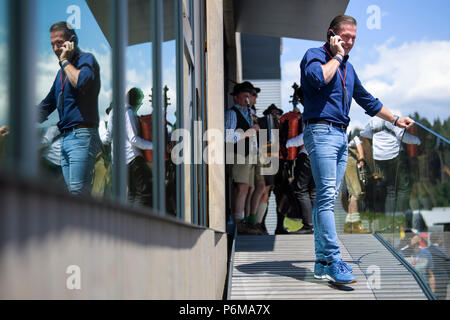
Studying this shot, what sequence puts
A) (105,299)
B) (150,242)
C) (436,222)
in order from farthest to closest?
(436,222) < (150,242) < (105,299)

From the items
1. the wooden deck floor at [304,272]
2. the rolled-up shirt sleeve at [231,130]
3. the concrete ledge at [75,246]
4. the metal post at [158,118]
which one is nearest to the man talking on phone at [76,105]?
the concrete ledge at [75,246]

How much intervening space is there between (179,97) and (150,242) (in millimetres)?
1816

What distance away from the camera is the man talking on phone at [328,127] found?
12.7ft

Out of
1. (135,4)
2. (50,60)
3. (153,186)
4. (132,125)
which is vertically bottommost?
(153,186)

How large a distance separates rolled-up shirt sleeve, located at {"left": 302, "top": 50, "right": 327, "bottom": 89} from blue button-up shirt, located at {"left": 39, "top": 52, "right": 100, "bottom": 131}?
7.77ft

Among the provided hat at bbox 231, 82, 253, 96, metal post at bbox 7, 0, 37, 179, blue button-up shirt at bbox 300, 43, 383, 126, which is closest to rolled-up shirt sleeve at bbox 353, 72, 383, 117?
blue button-up shirt at bbox 300, 43, 383, 126

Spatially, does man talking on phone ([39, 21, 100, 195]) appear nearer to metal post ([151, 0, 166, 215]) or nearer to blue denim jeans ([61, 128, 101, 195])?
blue denim jeans ([61, 128, 101, 195])

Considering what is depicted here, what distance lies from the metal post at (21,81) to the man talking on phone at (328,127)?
10.3ft

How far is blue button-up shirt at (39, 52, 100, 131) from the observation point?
1675 mm

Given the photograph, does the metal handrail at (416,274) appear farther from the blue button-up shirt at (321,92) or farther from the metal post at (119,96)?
the metal post at (119,96)

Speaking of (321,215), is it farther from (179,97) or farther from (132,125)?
(132,125)

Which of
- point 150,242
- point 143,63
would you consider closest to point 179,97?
point 143,63

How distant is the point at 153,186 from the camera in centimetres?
227

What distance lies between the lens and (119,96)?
1.79 m
